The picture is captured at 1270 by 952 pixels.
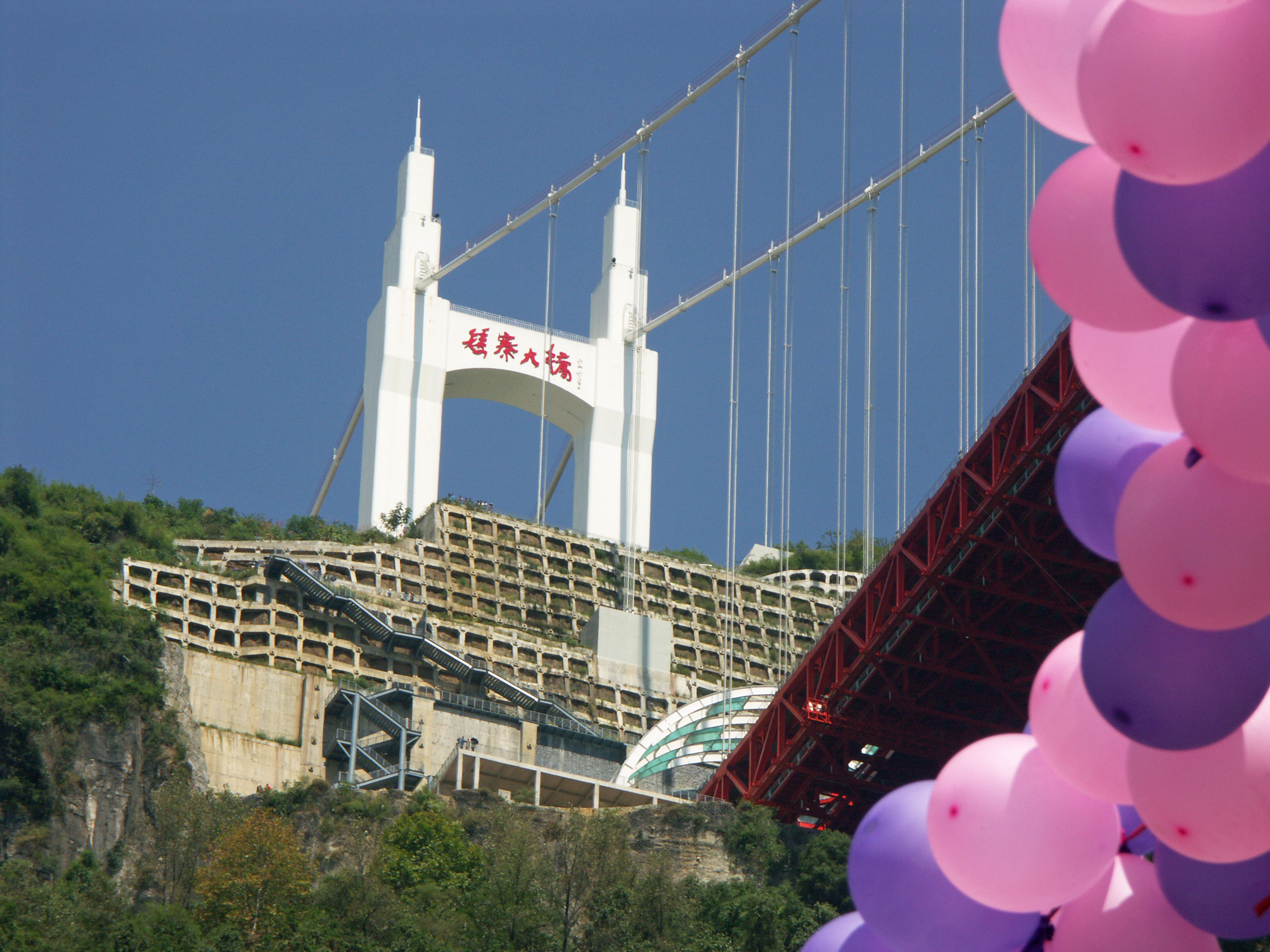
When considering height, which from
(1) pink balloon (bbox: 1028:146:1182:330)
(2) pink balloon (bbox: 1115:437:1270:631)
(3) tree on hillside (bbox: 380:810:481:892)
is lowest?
(2) pink balloon (bbox: 1115:437:1270:631)

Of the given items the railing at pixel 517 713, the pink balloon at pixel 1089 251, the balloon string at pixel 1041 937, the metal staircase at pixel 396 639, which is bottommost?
the balloon string at pixel 1041 937

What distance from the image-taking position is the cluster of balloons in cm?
621

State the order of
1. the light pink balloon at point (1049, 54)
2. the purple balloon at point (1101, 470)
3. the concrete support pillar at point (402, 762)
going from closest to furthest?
the light pink balloon at point (1049, 54) < the purple balloon at point (1101, 470) < the concrete support pillar at point (402, 762)

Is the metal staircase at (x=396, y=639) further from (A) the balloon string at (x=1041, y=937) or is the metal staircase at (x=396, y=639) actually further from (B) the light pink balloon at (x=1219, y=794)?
(B) the light pink balloon at (x=1219, y=794)

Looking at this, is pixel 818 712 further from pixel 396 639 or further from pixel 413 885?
pixel 396 639

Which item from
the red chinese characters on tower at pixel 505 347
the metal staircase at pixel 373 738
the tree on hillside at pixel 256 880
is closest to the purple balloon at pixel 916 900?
the tree on hillside at pixel 256 880

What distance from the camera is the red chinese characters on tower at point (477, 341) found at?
5953cm

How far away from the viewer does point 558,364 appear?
2387 inches

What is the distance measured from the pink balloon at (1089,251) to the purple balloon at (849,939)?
9.06 ft

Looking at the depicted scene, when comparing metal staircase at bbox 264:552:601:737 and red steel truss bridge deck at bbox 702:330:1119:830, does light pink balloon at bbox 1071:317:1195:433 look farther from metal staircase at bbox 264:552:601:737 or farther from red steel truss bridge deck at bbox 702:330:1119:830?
metal staircase at bbox 264:552:601:737

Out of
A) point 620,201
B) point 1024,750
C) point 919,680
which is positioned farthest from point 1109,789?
point 620,201

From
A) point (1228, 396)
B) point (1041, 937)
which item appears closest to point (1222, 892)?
point (1041, 937)

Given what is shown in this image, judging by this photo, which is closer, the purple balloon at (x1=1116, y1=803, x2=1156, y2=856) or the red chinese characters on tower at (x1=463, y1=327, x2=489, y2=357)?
the purple balloon at (x1=1116, y1=803, x2=1156, y2=856)

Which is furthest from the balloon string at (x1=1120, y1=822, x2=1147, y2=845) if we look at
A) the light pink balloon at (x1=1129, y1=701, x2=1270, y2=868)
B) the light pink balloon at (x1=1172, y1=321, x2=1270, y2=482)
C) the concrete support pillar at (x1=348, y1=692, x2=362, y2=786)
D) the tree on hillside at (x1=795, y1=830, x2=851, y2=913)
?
the concrete support pillar at (x1=348, y1=692, x2=362, y2=786)
